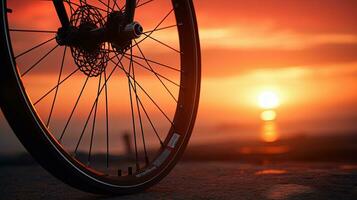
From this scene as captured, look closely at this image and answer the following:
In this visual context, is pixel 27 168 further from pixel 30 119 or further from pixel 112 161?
pixel 30 119

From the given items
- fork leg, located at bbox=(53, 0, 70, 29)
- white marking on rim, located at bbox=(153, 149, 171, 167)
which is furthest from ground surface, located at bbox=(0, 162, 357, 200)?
fork leg, located at bbox=(53, 0, 70, 29)

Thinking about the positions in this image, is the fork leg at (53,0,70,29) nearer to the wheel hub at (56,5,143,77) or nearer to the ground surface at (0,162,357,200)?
the wheel hub at (56,5,143,77)

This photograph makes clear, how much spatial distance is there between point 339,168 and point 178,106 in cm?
221

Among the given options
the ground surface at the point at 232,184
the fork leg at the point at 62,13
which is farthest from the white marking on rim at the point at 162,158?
the fork leg at the point at 62,13

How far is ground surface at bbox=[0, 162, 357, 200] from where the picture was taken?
5176 mm

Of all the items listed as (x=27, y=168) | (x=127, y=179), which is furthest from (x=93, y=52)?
(x=27, y=168)

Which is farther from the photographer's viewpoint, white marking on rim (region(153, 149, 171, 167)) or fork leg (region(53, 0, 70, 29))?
white marking on rim (region(153, 149, 171, 167))

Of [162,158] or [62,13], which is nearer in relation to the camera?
[62,13]

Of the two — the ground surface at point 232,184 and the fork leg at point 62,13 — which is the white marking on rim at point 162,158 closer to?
the ground surface at point 232,184

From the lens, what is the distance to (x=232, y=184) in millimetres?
5863

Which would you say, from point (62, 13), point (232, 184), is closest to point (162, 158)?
point (232, 184)

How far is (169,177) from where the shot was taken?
666 cm

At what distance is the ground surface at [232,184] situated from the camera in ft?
17.0

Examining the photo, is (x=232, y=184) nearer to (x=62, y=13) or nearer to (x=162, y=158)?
(x=162, y=158)
